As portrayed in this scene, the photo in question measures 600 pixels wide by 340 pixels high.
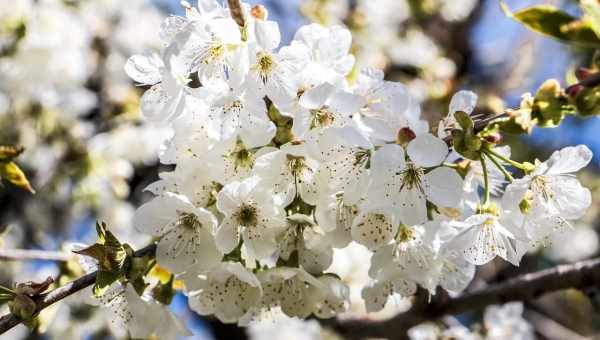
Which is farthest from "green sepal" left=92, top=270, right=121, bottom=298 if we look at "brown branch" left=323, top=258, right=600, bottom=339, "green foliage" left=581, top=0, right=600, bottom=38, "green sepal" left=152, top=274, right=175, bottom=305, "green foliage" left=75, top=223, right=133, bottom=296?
"brown branch" left=323, top=258, right=600, bottom=339

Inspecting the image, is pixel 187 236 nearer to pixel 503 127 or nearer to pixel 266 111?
pixel 266 111

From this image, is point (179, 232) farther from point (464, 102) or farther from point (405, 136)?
point (464, 102)

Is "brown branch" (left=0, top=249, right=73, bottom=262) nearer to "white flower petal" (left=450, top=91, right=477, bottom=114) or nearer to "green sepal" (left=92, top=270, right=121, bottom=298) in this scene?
"green sepal" (left=92, top=270, right=121, bottom=298)

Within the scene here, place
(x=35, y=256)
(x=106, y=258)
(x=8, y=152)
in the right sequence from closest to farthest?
(x=106, y=258) → (x=8, y=152) → (x=35, y=256)

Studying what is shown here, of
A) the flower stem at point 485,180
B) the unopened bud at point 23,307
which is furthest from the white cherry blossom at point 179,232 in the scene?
the flower stem at point 485,180

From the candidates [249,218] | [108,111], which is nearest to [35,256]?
[249,218]

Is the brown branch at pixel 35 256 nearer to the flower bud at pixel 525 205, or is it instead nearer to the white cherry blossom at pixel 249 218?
the white cherry blossom at pixel 249 218

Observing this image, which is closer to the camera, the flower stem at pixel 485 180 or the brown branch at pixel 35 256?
the flower stem at pixel 485 180
